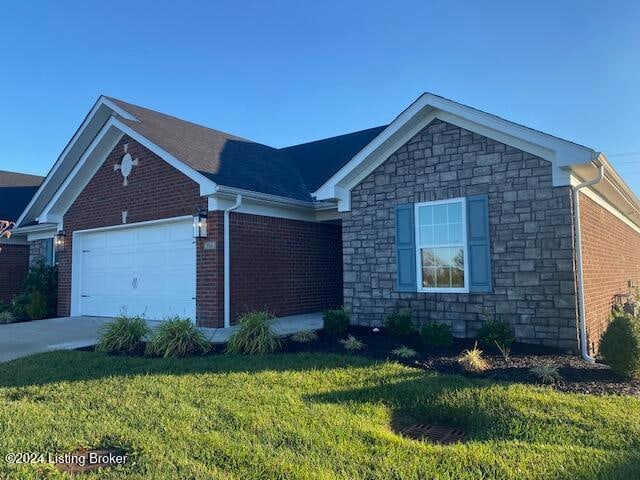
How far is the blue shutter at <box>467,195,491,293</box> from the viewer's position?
8414 millimetres

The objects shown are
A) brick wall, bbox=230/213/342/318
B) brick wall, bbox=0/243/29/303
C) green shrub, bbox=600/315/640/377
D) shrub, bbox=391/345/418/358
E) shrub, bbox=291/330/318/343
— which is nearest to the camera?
green shrub, bbox=600/315/640/377

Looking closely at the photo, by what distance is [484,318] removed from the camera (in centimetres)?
839

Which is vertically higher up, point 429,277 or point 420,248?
point 420,248

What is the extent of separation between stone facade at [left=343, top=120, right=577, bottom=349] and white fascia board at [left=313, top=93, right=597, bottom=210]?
5.4 inches

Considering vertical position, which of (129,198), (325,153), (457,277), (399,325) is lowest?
(399,325)

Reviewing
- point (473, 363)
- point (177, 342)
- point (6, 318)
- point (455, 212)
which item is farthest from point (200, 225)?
point (6, 318)

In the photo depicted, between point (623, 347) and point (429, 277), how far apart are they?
3.57 m

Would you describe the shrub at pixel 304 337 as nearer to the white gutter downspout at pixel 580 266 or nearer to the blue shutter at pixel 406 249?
the blue shutter at pixel 406 249

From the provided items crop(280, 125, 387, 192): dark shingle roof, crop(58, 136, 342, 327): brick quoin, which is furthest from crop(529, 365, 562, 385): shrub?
crop(280, 125, 387, 192): dark shingle roof

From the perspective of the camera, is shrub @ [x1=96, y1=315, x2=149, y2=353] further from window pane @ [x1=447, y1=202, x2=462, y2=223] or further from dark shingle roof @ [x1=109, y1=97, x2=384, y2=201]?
window pane @ [x1=447, y1=202, x2=462, y2=223]

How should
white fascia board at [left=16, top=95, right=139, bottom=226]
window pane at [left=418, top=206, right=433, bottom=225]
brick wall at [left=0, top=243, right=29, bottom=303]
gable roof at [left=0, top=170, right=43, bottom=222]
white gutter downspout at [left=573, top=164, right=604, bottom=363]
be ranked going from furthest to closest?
1. gable roof at [left=0, top=170, right=43, bottom=222]
2. brick wall at [left=0, top=243, right=29, bottom=303]
3. white fascia board at [left=16, top=95, right=139, bottom=226]
4. window pane at [left=418, top=206, right=433, bottom=225]
5. white gutter downspout at [left=573, top=164, right=604, bottom=363]

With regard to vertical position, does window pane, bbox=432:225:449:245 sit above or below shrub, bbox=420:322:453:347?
above

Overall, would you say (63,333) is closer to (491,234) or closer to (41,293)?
(41,293)

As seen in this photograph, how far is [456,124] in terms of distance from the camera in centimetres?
896
